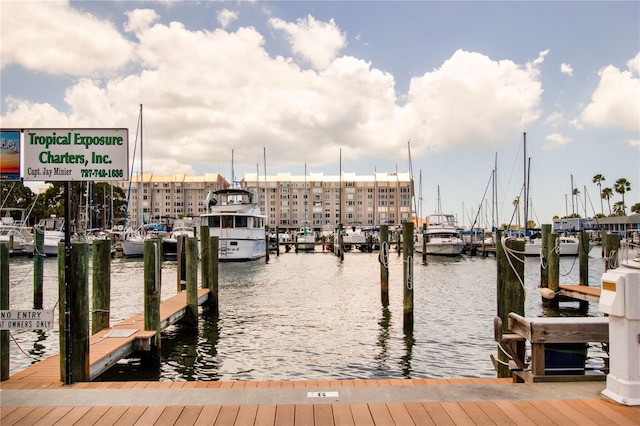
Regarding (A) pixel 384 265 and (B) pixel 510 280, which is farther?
(A) pixel 384 265

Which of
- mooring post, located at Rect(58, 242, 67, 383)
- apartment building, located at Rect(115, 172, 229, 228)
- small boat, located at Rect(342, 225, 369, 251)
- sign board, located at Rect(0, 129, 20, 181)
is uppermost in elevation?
apartment building, located at Rect(115, 172, 229, 228)

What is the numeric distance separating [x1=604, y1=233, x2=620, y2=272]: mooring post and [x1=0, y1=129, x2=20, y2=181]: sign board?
18.8 m

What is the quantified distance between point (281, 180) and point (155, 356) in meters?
147

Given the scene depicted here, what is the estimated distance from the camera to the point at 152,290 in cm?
1109

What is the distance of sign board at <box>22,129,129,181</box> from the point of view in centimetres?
689

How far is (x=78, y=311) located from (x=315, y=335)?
9119 mm

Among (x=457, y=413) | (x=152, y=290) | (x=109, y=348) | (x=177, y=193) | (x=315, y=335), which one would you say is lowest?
(x=315, y=335)

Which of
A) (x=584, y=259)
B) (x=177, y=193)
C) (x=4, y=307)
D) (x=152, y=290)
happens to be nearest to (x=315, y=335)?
(x=152, y=290)

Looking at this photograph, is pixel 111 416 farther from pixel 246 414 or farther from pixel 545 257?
pixel 545 257

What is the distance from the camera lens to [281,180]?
157 metres

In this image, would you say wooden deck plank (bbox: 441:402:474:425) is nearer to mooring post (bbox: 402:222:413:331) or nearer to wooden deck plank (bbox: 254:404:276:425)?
wooden deck plank (bbox: 254:404:276:425)

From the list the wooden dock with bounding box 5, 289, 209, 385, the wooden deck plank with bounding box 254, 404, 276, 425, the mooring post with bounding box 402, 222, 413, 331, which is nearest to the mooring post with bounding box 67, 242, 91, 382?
the wooden dock with bounding box 5, 289, 209, 385

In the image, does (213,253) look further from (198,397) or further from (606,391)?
(606,391)

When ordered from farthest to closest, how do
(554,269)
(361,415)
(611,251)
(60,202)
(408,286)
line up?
(60,202), (554,269), (611,251), (408,286), (361,415)
